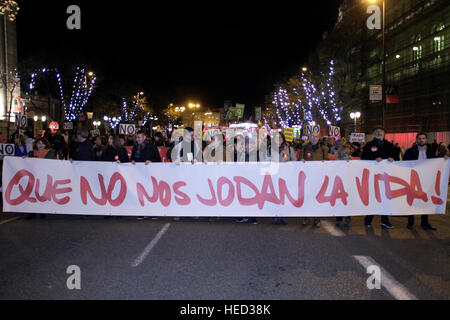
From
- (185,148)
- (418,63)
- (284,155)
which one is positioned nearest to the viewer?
(284,155)

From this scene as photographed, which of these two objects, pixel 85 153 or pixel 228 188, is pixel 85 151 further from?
pixel 228 188

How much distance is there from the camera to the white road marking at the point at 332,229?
23.7ft

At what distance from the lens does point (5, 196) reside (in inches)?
324

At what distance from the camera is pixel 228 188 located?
797 centimetres

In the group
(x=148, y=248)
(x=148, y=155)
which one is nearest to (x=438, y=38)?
(x=148, y=155)

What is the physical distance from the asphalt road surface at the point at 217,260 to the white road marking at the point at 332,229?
3cm

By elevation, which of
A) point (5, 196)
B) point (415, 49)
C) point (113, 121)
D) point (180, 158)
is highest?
point (415, 49)

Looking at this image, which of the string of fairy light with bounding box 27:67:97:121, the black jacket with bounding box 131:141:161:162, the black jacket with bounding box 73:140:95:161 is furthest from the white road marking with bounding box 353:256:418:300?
the string of fairy light with bounding box 27:67:97:121

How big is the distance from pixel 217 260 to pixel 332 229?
3.11m

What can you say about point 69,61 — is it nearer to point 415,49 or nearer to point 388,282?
point 415,49

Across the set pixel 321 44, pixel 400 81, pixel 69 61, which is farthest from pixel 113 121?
pixel 400 81

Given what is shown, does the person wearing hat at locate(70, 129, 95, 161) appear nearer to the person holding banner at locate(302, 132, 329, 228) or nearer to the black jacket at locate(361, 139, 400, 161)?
the person holding banner at locate(302, 132, 329, 228)

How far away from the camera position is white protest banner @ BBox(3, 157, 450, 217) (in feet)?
25.4
